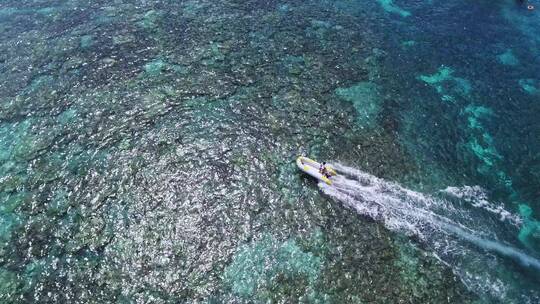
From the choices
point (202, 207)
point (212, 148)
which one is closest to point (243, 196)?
point (202, 207)

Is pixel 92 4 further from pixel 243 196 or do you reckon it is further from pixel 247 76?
pixel 243 196

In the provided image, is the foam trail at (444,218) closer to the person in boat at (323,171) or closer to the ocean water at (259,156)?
the ocean water at (259,156)

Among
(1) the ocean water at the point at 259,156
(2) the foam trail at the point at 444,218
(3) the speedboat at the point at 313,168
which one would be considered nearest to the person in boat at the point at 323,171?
(3) the speedboat at the point at 313,168

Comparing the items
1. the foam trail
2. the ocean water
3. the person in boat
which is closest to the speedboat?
the person in boat

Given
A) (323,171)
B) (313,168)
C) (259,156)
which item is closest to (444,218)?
(323,171)

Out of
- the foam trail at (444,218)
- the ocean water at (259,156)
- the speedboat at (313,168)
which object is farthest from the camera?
the speedboat at (313,168)
